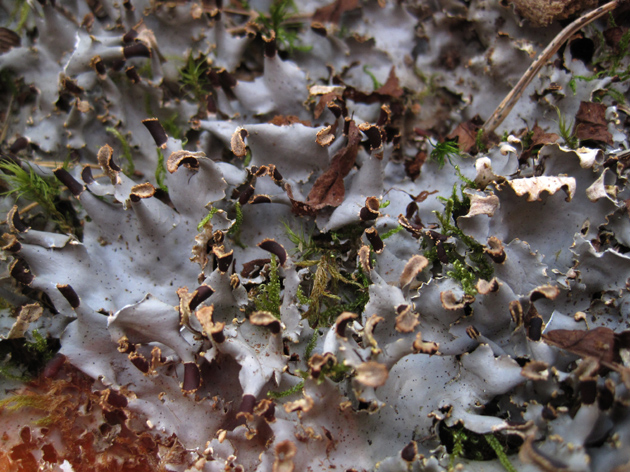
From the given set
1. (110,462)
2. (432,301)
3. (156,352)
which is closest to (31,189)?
(156,352)

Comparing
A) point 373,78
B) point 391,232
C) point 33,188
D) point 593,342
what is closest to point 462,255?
point 391,232

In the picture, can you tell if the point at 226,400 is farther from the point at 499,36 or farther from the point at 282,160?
the point at 499,36

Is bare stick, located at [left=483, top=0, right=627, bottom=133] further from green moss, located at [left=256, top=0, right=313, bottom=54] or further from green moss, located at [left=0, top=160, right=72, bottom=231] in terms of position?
green moss, located at [left=0, top=160, right=72, bottom=231]

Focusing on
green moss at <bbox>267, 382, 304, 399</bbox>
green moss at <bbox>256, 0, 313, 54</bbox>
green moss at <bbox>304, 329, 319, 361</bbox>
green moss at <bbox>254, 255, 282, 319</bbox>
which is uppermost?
green moss at <bbox>256, 0, 313, 54</bbox>

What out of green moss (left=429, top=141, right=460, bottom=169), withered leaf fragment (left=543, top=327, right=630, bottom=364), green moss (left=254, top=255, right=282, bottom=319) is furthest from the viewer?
green moss (left=429, top=141, right=460, bottom=169)

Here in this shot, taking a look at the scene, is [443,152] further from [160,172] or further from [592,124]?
[160,172]

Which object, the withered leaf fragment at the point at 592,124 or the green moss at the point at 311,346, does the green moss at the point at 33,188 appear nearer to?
the green moss at the point at 311,346

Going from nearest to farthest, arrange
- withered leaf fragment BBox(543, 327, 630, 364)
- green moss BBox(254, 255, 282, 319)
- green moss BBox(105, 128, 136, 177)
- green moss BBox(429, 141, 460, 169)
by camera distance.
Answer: withered leaf fragment BBox(543, 327, 630, 364) < green moss BBox(254, 255, 282, 319) < green moss BBox(429, 141, 460, 169) < green moss BBox(105, 128, 136, 177)

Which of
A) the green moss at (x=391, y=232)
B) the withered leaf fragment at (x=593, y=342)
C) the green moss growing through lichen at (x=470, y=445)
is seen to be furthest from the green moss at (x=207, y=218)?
the withered leaf fragment at (x=593, y=342)

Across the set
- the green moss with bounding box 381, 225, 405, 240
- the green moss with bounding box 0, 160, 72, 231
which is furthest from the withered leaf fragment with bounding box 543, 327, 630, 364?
the green moss with bounding box 0, 160, 72, 231
